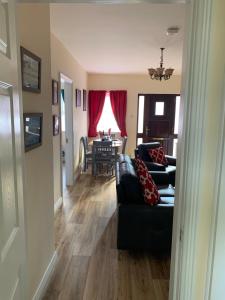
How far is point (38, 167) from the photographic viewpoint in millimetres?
1985

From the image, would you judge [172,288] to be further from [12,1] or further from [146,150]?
→ [146,150]

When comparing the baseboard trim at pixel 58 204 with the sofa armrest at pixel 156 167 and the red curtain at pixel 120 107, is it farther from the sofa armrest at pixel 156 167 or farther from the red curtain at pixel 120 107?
the red curtain at pixel 120 107

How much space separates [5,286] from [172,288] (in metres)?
0.83

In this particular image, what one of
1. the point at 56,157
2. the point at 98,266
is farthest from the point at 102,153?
the point at 98,266

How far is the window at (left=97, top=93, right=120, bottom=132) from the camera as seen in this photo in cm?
725

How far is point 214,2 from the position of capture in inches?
39.2

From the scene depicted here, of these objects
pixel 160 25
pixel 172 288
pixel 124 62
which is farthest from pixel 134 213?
pixel 124 62

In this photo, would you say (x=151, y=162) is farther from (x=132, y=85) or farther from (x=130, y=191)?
(x=132, y=85)

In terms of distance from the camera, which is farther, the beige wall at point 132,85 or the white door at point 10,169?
the beige wall at point 132,85

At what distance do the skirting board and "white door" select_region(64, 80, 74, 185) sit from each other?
2599 mm

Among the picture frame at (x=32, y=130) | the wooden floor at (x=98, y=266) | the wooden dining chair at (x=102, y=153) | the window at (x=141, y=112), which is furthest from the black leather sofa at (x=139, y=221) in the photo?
the window at (x=141, y=112)

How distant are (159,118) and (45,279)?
5743 mm

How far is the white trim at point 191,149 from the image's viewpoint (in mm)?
1023

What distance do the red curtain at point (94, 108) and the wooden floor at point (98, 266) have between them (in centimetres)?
384
